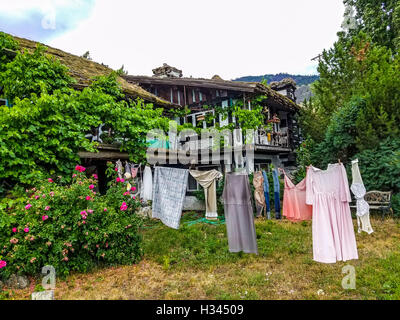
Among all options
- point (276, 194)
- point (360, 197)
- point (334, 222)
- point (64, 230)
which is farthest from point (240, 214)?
point (276, 194)

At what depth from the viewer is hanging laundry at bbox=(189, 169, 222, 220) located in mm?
9759

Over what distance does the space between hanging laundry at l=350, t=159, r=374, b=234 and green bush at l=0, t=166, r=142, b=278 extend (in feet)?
19.0

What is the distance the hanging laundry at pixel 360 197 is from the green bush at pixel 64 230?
5793mm

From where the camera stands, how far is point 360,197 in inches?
266

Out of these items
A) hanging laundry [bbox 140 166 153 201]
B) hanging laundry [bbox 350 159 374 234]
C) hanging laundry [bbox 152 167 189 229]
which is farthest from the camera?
hanging laundry [bbox 140 166 153 201]

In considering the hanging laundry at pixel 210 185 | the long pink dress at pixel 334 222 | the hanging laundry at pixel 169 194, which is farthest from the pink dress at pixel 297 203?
the hanging laundry at pixel 210 185

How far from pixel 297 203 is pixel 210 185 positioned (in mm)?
4149

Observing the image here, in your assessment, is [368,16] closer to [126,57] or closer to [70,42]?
[70,42]

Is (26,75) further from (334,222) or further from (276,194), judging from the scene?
(276,194)

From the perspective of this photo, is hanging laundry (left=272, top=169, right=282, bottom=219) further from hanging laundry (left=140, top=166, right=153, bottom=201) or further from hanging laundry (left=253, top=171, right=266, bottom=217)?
hanging laundry (left=140, top=166, right=153, bottom=201)

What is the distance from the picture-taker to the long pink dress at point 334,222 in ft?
14.2

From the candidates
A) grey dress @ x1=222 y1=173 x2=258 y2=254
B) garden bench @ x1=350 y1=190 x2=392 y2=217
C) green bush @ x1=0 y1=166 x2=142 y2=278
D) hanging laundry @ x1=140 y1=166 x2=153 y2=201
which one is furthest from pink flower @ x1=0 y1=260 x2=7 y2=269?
garden bench @ x1=350 y1=190 x2=392 y2=217

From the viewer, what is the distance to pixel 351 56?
41.3ft

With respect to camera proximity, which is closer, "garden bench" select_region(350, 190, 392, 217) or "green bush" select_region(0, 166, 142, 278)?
"green bush" select_region(0, 166, 142, 278)
